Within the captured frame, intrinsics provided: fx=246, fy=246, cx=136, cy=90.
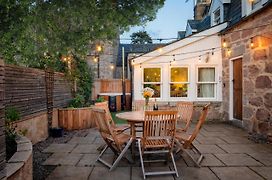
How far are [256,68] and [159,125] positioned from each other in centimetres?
396

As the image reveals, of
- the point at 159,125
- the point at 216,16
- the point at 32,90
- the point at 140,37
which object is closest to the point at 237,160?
the point at 159,125

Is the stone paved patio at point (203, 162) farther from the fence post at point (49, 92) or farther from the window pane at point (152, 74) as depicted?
the window pane at point (152, 74)

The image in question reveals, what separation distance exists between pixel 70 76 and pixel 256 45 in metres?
5.77

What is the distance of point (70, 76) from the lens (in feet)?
27.6

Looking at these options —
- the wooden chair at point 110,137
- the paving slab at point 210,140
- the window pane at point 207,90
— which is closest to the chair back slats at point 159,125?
the wooden chair at point 110,137

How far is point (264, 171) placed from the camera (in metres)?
3.85

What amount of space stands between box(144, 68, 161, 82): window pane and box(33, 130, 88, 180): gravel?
323cm

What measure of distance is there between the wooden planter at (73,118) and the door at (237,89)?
4.75 m

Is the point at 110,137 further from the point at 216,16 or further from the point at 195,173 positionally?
the point at 216,16

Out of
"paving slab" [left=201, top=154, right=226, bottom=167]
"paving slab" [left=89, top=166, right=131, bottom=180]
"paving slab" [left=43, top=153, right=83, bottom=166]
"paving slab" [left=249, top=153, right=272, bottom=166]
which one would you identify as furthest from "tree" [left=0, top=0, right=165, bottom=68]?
"paving slab" [left=249, top=153, right=272, bottom=166]

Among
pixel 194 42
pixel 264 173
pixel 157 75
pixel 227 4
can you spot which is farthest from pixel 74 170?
pixel 227 4

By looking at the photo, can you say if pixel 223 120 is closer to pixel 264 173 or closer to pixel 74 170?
pixel 264 173

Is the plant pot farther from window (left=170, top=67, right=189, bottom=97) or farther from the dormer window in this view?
the dormer window

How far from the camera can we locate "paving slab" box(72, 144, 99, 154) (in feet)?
16.6
